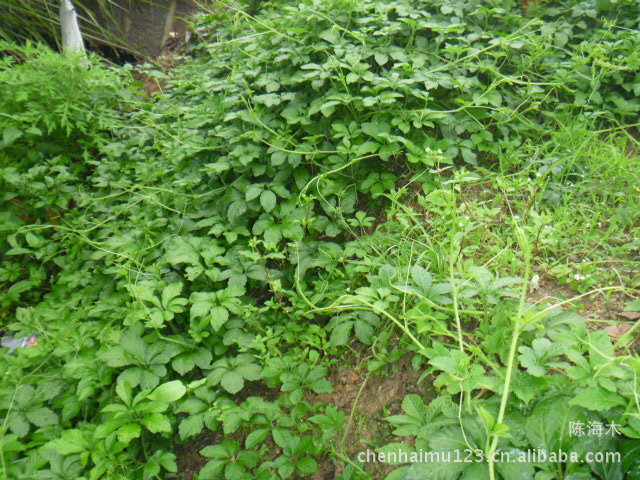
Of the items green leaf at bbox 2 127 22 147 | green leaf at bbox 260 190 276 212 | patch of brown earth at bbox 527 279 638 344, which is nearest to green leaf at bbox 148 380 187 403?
green leaf at bbox 260 190 276 212

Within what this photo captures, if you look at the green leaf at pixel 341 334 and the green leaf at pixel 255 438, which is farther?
the green leaf at pixel 341 334

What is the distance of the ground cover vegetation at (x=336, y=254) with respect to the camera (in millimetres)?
1184

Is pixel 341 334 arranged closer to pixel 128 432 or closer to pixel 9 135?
pixel 128 432

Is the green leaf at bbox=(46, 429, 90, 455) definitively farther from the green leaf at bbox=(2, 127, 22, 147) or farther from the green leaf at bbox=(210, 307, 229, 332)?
the green leaf at bbox=(2, 127, 22, 147)

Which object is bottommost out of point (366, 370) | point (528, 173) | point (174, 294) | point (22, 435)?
point (22, 435)

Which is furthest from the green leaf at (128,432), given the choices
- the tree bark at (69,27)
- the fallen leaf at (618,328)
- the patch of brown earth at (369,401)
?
the tree bark at (69,27)

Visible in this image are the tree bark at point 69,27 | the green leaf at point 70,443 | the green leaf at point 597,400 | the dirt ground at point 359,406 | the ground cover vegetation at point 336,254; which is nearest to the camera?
the green leaf at point 597,400

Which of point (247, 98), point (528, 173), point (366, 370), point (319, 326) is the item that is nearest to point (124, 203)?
point (247, 98)

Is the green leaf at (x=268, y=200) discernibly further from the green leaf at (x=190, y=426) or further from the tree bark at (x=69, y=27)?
the tree bark at (x=69, y=27)

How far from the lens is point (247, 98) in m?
2.29

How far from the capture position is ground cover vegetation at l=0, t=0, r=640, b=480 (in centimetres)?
118

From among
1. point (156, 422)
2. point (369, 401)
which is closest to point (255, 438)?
point (156, 422)

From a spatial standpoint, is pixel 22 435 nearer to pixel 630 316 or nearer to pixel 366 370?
pixel 366 370

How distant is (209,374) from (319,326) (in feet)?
1.59
